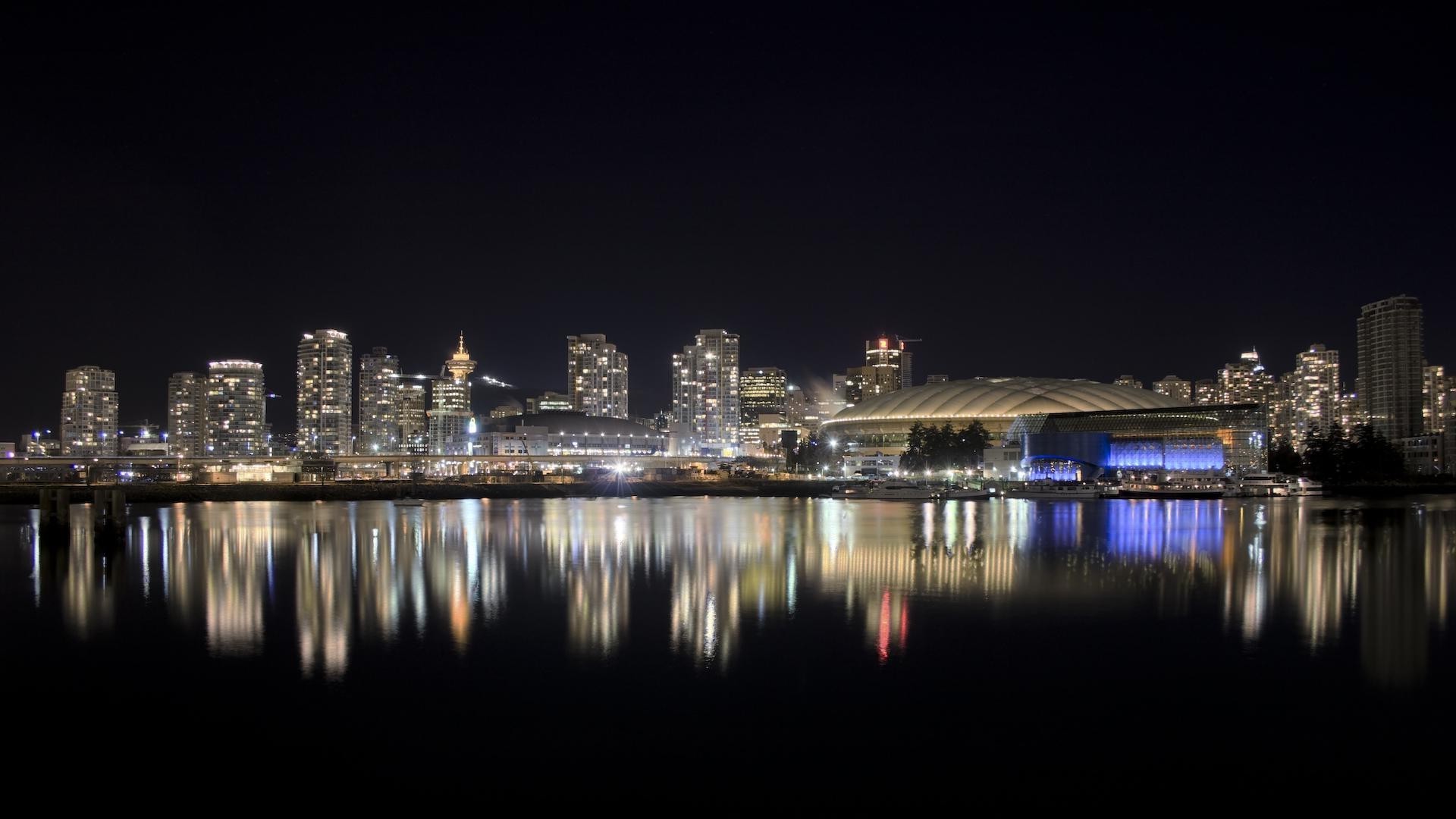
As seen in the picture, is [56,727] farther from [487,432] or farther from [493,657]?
[487,432]

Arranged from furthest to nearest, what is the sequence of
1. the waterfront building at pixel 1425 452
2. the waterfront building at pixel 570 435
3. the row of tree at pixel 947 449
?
the waterfront building at pixel 570 435, the waterfront building at pixel 1425 452, the row of tree at pixel 947 449

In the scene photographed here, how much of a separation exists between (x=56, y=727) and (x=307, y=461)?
90.9m

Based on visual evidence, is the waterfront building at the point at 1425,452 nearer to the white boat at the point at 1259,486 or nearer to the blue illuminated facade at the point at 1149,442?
the blue illuminated facade at the point at 1149,442

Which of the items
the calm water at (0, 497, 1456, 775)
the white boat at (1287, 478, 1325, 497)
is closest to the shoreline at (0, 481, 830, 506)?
the white boat at (1287, 478, 1325, 497)

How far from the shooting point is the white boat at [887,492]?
213ft

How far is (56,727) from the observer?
11016 millimetres

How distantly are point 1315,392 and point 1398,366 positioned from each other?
701 inches

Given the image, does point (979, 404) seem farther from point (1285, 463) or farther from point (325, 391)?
point (325, 391)

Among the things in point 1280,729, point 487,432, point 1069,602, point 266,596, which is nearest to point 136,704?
point 266,596

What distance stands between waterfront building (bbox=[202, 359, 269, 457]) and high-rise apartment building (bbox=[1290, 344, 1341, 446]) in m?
168

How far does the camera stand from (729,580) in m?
20.8

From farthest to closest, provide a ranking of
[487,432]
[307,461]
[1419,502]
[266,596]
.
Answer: [487,432], [307,461], [1419,502], [266,596]

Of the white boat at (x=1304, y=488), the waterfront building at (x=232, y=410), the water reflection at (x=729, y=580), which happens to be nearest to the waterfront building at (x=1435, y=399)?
the white boat at (x=1304, y=488)

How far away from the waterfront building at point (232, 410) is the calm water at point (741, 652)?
499 ft
